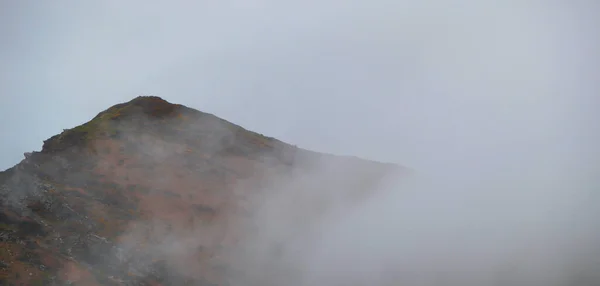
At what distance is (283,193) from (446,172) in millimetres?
17980

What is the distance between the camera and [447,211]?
27.1 m

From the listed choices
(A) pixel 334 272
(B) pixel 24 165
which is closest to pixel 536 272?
(A) pixel 334 272

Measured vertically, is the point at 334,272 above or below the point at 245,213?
below

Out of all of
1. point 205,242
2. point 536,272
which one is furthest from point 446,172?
point 205,242

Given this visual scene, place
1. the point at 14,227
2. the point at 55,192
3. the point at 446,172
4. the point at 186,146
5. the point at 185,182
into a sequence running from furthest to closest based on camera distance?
the point at 446,172 → the point at 186,146 → the point at 185,182 → the point at 55,192 → the point at 14,227

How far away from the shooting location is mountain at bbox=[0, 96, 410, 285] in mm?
15586

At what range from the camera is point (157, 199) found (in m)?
20.0

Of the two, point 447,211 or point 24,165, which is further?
point 447,211

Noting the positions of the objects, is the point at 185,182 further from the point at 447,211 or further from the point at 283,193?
the point at 447,211

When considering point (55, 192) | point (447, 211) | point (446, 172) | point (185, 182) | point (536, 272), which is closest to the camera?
→ point (55, 192)

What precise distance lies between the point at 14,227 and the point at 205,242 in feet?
22.9

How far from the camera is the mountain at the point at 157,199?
15.6m

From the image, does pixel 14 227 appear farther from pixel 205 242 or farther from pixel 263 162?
pixel 263 162

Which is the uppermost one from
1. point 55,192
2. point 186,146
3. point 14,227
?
point 186,146
